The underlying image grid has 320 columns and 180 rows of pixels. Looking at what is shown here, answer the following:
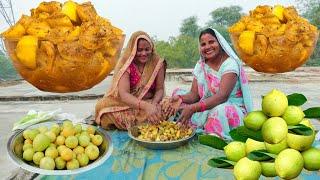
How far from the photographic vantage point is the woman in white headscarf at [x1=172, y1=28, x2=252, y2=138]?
9.59ft

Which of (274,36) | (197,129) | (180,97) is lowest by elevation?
(197,129)

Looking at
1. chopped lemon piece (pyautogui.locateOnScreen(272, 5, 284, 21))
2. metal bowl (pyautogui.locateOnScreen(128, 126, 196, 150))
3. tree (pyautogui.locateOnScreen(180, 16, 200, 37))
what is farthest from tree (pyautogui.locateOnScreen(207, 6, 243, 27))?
chopped lemon piece (pyautogui.locateOnScreen(272, 5, 284, 21))

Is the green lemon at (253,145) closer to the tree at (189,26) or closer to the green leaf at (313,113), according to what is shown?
the green leaf at (313,113)

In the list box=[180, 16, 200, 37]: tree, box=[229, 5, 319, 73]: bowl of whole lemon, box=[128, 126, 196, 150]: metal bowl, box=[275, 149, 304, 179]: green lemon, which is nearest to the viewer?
box=[275, 149, 304, 179]: green lemon

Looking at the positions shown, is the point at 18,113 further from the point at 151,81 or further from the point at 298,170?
the point at 298,170

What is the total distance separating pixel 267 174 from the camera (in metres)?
1.11

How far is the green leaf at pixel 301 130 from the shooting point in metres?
1.02

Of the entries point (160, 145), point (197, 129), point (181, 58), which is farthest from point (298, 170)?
point (181, 58)

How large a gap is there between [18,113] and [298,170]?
27.9ft

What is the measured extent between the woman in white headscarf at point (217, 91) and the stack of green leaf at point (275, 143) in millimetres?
1690

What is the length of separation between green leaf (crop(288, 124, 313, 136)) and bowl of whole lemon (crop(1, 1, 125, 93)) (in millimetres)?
516

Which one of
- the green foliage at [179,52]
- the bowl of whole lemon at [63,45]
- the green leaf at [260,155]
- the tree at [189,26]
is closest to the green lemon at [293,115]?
the green leaf at [260,155]

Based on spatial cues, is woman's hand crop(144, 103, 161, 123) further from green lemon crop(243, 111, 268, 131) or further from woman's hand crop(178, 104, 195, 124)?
green lemon crop(243, 111, 268, 131)

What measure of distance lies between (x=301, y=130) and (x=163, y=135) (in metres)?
1.69
